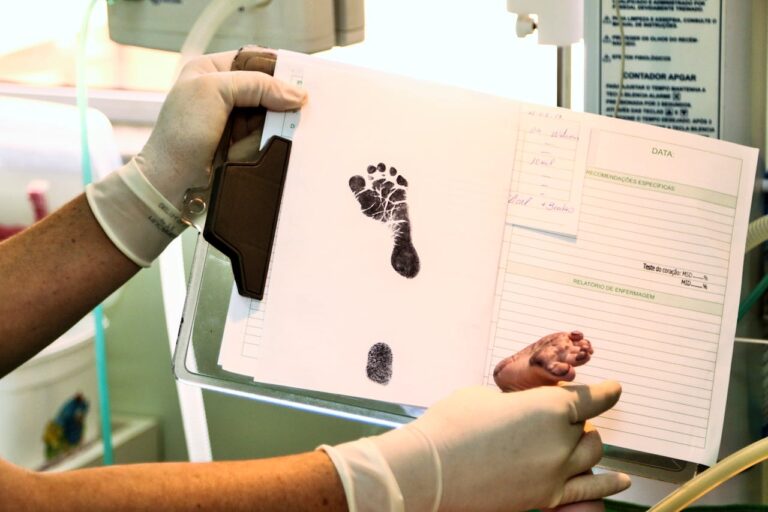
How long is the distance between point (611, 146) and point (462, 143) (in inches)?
7.2

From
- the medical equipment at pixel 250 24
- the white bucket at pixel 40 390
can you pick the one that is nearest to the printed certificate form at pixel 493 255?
the medical equipment at pixel 250 24

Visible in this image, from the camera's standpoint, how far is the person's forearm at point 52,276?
117 centimetres

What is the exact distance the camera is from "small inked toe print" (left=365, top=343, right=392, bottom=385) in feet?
3.62

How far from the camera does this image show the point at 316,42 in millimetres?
1471

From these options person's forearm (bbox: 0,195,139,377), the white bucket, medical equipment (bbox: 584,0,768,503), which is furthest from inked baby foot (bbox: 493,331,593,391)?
the white bucket

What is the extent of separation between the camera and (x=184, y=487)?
0.87 metres

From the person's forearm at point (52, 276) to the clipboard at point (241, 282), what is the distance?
128mm

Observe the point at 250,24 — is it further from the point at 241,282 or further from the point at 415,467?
the point at 415,467

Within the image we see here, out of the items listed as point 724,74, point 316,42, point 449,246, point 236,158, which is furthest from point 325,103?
point 724,74

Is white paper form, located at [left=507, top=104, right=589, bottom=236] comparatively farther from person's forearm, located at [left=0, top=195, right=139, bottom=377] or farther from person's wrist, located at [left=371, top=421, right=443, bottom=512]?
person's forearm, located at [left=0, top=195, right=139, bottom=377]

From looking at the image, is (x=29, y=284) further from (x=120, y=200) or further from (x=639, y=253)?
(x=639, y=253)

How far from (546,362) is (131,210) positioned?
567 millimetres

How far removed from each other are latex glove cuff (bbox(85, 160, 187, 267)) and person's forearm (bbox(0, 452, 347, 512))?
1.29 feet

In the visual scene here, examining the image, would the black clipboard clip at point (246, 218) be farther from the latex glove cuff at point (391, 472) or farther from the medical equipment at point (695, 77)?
the medical equipment at point (695, 77)
